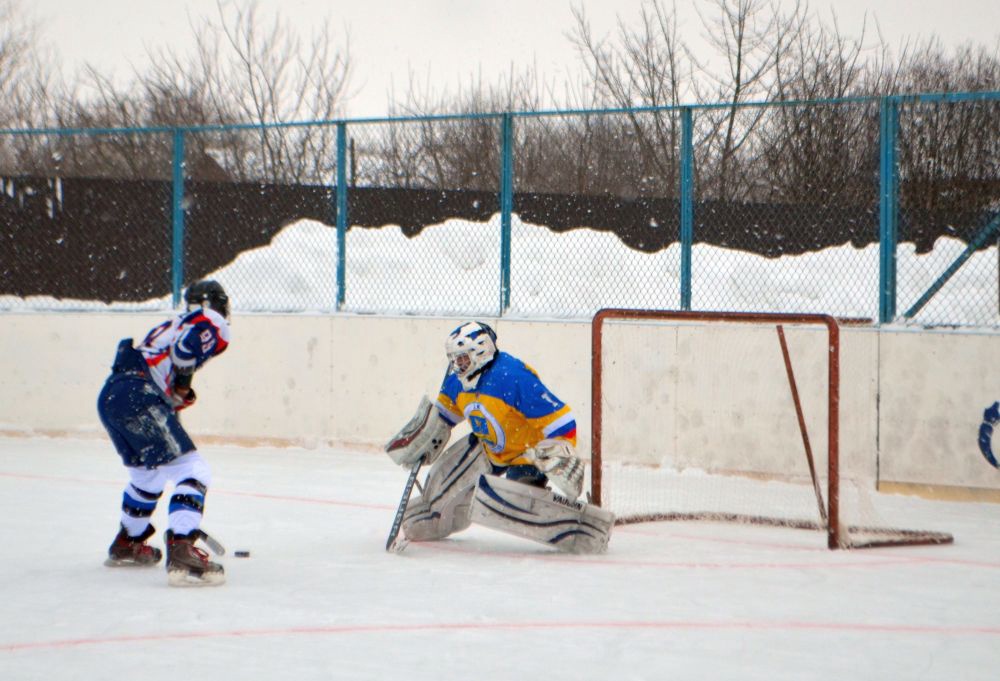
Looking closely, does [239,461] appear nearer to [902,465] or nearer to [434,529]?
[434,529]

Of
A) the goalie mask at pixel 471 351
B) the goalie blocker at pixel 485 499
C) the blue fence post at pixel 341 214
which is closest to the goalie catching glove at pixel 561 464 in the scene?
the goalie blocker at pixel 485 499

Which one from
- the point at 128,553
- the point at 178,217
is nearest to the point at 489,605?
the point at 128,553

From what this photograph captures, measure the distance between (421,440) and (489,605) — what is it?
1448 mm

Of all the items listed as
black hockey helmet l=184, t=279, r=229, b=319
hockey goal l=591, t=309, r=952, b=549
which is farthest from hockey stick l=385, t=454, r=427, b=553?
hockey goal l=591, t=309, r=952, b=549

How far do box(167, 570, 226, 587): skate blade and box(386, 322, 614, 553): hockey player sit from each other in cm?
118

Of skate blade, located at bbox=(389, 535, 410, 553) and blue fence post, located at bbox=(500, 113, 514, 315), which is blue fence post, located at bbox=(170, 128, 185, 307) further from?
skate blade, located at bbox=(389, 535, 410, 553)

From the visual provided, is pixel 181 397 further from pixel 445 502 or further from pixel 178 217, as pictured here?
pixel 178 217

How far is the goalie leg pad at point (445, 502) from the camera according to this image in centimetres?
575

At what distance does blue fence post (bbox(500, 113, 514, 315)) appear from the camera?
8.69 metres

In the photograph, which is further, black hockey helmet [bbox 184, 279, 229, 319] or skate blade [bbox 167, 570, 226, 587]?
black hockey helmet [bbox 184, 279, 229, 319]

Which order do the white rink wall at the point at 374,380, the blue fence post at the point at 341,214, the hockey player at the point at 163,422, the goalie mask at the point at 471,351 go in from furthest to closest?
the blue fence post at the point at 341,214
the white rink wall at the point at 374,380
the goalie mask at the point at 471,351
the hockey player at the point at 163,422

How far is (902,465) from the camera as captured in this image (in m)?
7.32

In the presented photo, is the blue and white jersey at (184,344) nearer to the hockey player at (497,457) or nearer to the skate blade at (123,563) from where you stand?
the skate blade at (123,563)

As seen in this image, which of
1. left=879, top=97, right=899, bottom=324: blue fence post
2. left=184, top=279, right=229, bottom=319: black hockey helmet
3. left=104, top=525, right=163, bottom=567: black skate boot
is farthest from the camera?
left=879, top=97, right=899, bottom=324: blue fence post
